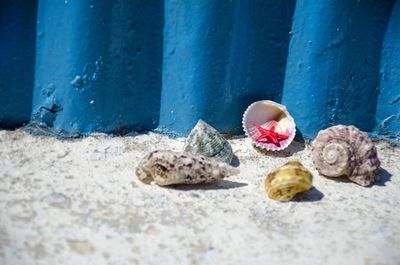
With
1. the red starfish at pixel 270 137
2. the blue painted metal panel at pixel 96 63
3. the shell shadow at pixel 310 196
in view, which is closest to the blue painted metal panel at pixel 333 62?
the red starfish at pixel 270 137

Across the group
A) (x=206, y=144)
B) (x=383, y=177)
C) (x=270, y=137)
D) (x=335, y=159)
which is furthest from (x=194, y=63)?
(x=383, y=177)

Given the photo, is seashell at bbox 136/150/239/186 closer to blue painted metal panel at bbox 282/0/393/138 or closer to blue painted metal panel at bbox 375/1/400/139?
blue painted metal panel at bbox 282/0/393/138

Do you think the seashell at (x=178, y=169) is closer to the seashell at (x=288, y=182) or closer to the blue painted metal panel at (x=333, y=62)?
the seashell at (x=288, y=182)

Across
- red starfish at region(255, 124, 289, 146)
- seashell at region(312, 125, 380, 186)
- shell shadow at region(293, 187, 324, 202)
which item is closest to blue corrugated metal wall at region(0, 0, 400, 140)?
red starfish at region(255, 124, 289, 146)

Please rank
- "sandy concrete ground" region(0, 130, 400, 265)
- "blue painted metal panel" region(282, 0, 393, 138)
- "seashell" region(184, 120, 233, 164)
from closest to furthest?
"sandy concrete ground" region(0, 130, 400, 265) → "seashell" region(184, 120, 233, 164) → "blue painted metal panel" region(282, 0, 393, 138)

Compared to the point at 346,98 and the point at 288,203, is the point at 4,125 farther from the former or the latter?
the point at 346,98
